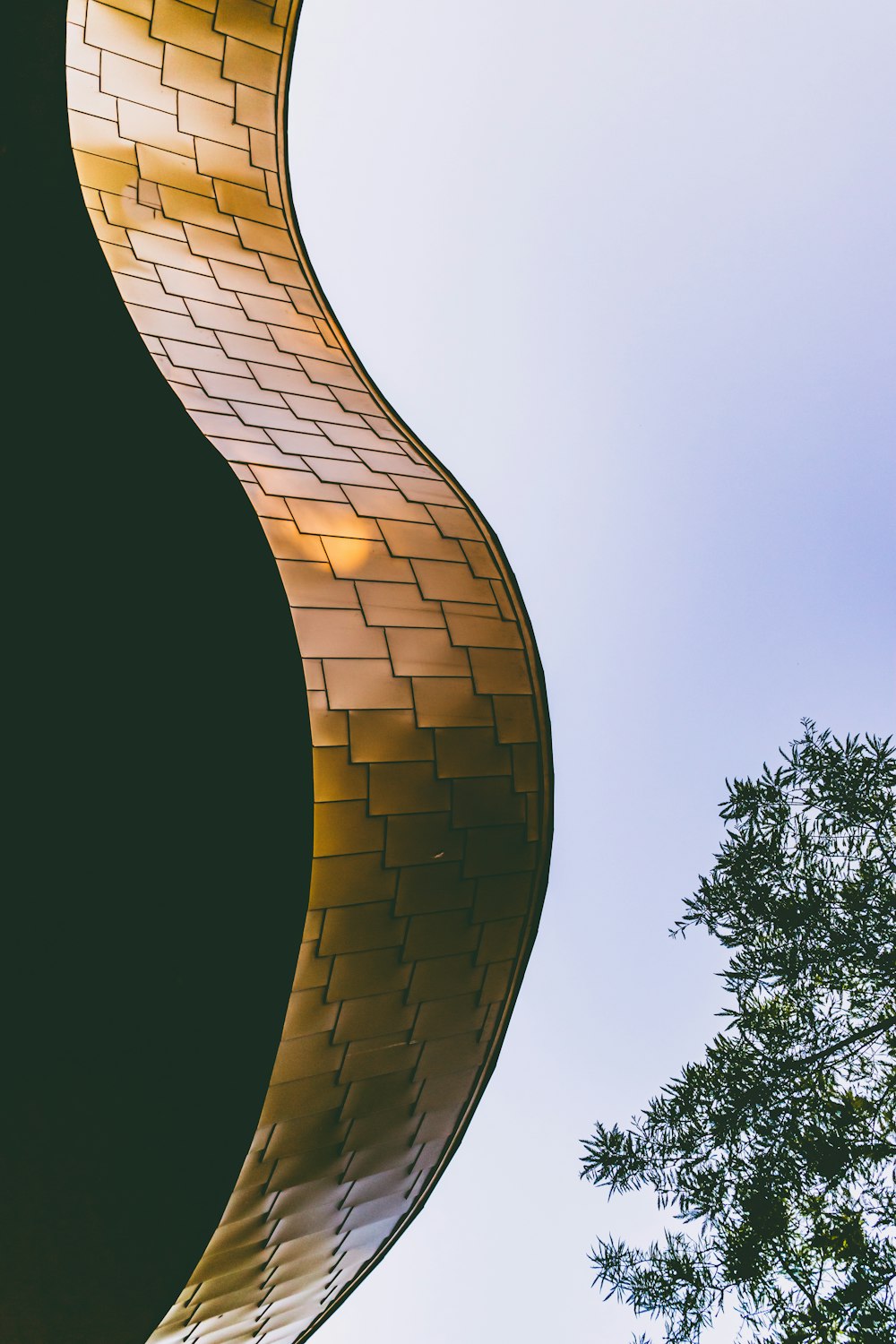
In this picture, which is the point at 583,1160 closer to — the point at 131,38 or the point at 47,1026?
the point at 47,1026

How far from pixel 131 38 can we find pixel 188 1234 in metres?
4.98

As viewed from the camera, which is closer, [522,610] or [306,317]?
[522,610]

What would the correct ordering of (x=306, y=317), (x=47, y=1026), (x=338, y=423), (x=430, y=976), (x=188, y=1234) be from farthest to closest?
1. (x=306, y=317)
2. (x=338, y=423)
3. (x=47, y=1026)
4. (x=430, y=976)
5. (x=188, y=1234)

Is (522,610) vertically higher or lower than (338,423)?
lower

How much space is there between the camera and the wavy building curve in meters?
2.88

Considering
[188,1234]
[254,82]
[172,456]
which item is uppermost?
[254,82]

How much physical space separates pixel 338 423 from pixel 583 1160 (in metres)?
3.01

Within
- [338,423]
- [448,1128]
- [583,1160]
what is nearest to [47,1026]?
[448,1128]

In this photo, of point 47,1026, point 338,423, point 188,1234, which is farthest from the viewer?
point 338,423

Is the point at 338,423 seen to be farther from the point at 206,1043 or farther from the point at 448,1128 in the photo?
the point at 448,1128

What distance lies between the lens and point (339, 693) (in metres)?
2.85

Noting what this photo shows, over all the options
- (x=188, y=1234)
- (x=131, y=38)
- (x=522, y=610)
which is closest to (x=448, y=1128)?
(x=188, y=1234)

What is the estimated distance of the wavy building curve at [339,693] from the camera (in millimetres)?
2881

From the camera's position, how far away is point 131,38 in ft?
12.6
